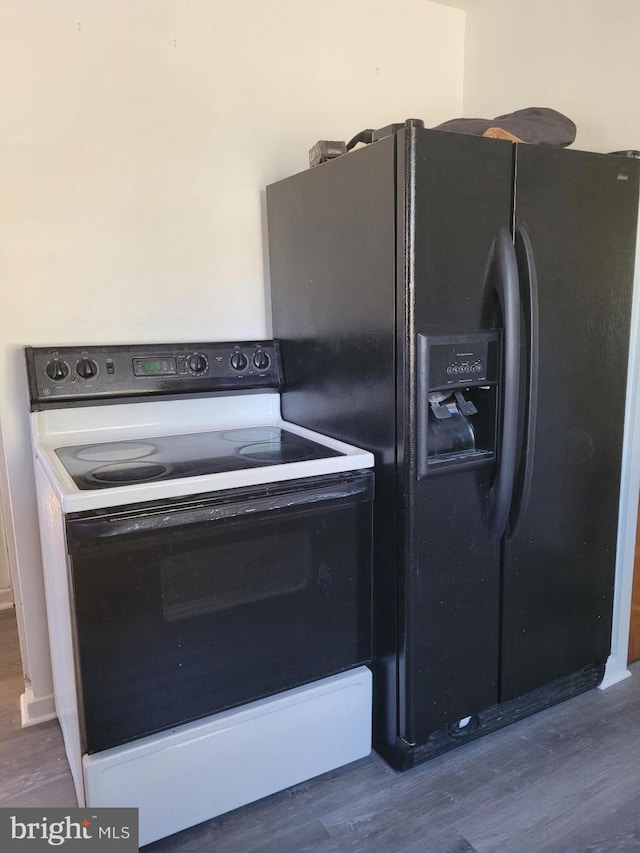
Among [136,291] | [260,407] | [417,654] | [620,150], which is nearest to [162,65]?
[136,291]

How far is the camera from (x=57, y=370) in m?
1.72

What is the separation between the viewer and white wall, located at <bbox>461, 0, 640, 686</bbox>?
1.82 metres

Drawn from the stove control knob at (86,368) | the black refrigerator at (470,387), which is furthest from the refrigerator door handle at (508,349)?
the stove control knob at (86,368)

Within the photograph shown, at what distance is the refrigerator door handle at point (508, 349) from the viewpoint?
1.49 meters

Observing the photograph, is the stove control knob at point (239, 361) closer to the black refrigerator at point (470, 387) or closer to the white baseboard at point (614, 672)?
the black refrigerator at point (470, 387)

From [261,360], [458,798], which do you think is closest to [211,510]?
[261,360]

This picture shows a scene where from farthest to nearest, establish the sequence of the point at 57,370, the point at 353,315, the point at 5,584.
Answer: the point at 5,584, the point at 57,370, the point at 353,315

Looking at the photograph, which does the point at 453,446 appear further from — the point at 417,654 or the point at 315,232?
the point at 315,232

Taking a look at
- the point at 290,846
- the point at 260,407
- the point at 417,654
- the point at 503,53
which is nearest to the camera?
the point at 290,846

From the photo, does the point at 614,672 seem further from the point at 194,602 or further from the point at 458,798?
the point at 194,602

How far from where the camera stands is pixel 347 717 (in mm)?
1596

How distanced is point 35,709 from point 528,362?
1.71m

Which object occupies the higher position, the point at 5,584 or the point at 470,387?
the point at 470,387

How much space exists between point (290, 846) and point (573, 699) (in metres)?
0.98
